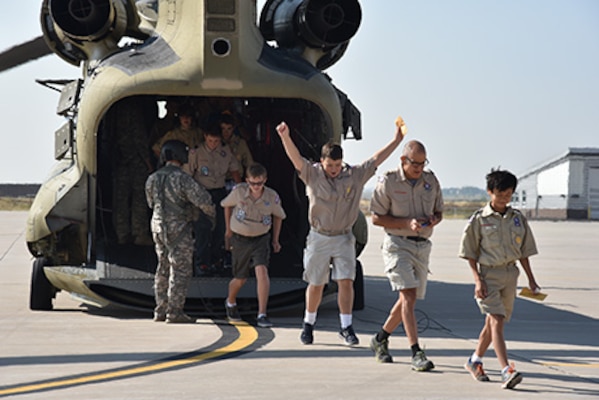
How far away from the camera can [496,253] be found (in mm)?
7422

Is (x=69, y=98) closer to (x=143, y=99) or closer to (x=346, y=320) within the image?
(x=143, y=99)

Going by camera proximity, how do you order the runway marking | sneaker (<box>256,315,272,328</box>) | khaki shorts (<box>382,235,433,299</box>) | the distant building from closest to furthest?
the runway marking, khaki shorts (<box>382,235,433,299</box>), sneaker (<box>256,315,272,328</box>), the distant building

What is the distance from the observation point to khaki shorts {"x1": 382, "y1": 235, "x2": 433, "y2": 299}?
810cm

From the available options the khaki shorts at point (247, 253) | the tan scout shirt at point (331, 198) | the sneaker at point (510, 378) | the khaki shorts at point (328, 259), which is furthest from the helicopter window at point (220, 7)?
the sneaker at point (510, 378)

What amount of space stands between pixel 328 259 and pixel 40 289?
425 cm

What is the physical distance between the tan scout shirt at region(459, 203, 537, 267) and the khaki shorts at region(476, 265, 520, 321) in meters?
0.06

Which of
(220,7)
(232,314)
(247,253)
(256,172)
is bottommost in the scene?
(232,314)

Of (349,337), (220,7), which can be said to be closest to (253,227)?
(349,337)

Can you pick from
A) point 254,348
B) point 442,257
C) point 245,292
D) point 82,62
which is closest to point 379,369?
point 254,348

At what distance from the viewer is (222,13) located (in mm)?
10945

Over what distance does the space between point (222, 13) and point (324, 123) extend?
189cm

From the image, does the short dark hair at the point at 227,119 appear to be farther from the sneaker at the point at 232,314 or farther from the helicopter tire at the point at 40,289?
the helicopter tire at the point at 40,289

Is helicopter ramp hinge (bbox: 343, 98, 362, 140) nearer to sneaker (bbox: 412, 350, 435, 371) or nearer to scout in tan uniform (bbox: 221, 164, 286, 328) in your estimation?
scout in tan uniform (bbox: 221, 164, 286, 328)

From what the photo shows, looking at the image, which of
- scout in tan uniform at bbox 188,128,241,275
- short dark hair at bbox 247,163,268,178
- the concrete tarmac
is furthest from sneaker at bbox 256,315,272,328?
scout in tan uniform at bbox 188,128,241,275
